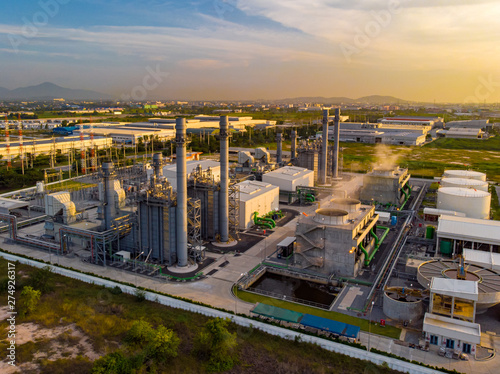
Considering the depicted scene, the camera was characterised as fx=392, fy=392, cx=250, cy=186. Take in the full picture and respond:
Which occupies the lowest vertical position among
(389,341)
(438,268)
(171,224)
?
(389,341)

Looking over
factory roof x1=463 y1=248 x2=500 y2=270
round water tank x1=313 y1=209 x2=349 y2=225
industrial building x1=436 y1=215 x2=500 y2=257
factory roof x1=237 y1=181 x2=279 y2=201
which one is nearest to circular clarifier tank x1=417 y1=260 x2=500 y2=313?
factory roof x1=463 y1=248 x2=500 y2=270

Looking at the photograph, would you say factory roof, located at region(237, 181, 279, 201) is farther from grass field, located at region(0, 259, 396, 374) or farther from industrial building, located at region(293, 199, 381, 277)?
grass field, located at region(0, 259, 396, 374)

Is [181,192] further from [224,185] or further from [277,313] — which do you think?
[277,313]

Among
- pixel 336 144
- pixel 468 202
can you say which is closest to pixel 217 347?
pixel 468 202

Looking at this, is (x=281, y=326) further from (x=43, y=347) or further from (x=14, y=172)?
(x=14, y=172)

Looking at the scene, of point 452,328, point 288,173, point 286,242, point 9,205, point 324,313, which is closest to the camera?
point 452,328

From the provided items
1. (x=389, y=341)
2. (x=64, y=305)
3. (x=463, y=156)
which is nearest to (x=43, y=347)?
(x=64, y=305)
